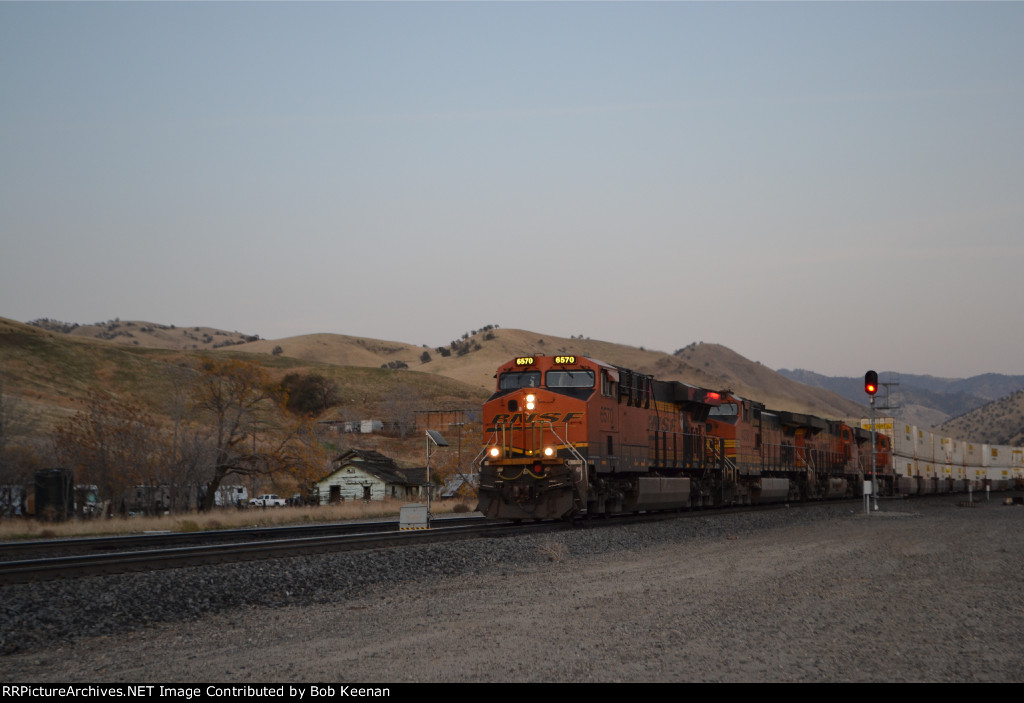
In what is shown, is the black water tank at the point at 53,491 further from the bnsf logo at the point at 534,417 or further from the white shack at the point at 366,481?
the white shack at the point at 366,481

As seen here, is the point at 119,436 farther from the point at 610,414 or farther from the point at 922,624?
the point at 922,624

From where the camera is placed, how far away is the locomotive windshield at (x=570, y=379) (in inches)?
842

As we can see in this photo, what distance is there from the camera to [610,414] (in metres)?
22.0

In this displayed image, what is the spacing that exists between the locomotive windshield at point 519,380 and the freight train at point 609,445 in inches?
Result: 1.1

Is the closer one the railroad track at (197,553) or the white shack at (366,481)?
the railroad track at (197,553)

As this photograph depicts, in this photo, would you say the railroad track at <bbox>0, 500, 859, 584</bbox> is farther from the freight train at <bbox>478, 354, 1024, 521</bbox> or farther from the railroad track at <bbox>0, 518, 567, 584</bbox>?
the freight train at <bbox>478, 354, 1024, 521</bbox>

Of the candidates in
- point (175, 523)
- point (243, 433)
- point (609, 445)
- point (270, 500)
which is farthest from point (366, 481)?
point (609, 445)

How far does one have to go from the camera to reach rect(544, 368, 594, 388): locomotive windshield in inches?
842

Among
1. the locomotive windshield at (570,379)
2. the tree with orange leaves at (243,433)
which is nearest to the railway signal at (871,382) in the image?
the locomotive windshield at (570,379)

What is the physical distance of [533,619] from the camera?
376 inches

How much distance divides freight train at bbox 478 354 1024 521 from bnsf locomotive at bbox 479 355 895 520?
0.03 meters

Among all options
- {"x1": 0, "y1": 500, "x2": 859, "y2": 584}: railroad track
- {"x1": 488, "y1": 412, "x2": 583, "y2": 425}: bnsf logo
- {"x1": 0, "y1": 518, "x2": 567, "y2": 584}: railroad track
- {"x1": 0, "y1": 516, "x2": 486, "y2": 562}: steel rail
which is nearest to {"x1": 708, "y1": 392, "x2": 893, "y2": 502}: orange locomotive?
{"x1": 0, "y1": 500, "x2": 859, "y2": 584}: railroad track

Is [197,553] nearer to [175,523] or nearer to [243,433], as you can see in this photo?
[175,523]
